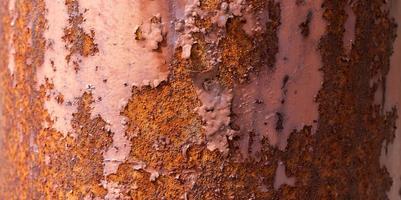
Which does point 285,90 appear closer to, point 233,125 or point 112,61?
point 233,125

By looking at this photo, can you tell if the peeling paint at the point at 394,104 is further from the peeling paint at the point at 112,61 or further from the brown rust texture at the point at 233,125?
the peeling paint at the point at 112,61

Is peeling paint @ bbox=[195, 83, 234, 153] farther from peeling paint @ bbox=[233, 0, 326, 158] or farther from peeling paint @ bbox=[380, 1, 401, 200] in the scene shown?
peeling paint @ bbox=[380, 1, 401, 200]

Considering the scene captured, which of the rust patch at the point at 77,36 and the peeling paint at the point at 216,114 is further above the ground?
the rust patch at the point at 77,36

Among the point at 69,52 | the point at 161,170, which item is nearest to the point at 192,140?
the point at 161,170

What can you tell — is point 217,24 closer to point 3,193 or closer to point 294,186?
point 294,186

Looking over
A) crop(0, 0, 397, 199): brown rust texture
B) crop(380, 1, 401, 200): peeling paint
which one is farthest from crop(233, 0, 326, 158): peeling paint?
crop(380, 1, 401, 200): peeling paint

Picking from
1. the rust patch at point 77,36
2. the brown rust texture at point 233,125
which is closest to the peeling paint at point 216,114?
the brown rust texture at point 233,125
